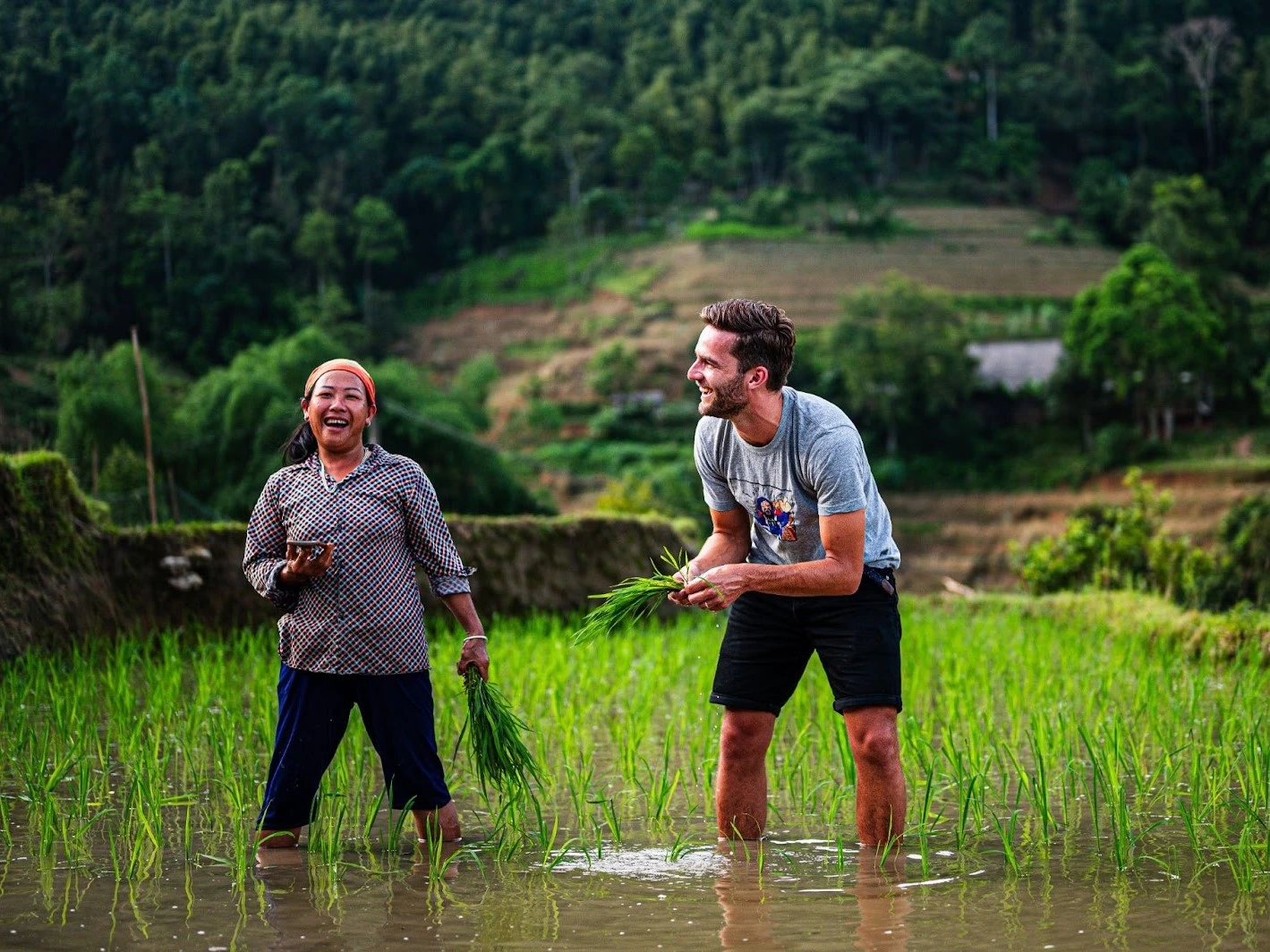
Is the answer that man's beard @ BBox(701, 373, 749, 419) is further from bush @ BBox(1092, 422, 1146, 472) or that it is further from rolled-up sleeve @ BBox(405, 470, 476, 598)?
bush @ BBox(1092, 422, 1146, 472)

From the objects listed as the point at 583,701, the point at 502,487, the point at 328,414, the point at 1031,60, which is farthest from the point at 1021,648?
the point at 1031,60

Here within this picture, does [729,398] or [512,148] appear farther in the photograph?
[512,148]

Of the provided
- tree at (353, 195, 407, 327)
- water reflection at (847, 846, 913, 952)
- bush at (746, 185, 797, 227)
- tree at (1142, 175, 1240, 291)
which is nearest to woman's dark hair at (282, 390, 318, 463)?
water reflection at (847, 846, 913, 952)

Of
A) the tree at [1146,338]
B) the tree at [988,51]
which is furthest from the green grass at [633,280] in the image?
the tree at [988,51]

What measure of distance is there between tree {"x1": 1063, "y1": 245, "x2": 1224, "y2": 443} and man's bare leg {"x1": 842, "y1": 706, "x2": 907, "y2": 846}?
42.1 metres

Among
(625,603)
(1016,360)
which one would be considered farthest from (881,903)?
(1016,360)

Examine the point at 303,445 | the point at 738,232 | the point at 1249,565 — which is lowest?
the point at 1249,565

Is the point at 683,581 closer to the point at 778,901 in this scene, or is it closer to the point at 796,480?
the point at 796,480

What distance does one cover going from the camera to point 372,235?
2128 inches

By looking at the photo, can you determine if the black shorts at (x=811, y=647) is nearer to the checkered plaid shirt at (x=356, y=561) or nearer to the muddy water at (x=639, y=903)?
the muddy water at (x=639, y=903)

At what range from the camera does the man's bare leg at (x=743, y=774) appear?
3.85m

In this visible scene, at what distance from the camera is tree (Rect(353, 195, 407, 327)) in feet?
177

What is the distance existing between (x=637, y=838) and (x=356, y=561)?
1.08 metres

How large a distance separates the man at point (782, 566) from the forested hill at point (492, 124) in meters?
25.3
